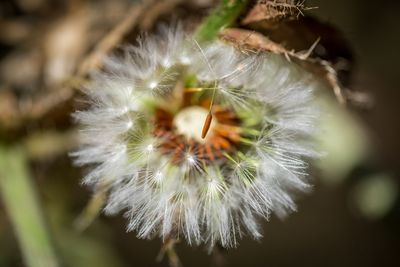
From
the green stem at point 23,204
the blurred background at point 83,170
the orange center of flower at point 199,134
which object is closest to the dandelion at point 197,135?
the orange center of flower at point 199,134

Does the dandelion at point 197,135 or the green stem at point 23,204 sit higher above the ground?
the dandelion at point 197,135

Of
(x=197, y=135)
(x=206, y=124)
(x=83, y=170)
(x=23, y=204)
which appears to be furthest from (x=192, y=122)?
(x=83, y=170)

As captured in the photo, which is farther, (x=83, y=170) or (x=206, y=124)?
(x=83, y=170)

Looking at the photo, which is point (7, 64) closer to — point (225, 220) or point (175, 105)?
point (175, 105)

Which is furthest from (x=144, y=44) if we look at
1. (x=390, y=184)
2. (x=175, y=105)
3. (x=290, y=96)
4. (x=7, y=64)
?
(x=390, y=184)

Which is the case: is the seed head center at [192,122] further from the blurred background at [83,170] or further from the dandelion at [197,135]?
the blurred background at [83,170]

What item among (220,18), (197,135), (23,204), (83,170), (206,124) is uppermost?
(220,18)

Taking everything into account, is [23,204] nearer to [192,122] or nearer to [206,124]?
[192,122]
